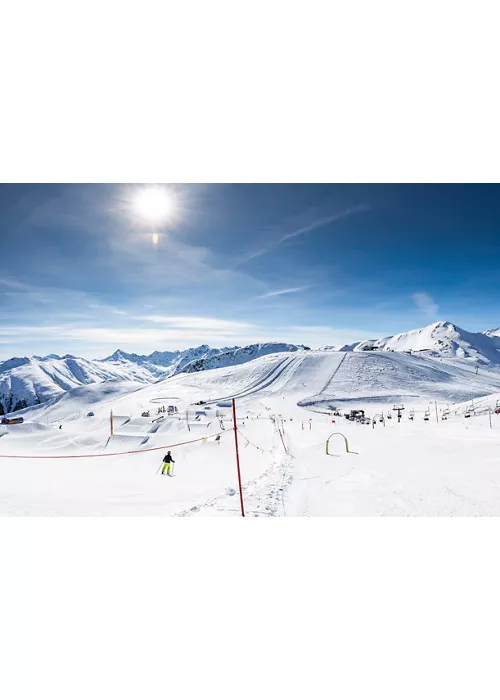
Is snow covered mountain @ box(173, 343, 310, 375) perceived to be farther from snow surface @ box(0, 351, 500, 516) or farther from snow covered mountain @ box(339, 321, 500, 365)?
snow surface @ box(0, 351, 500, 516)

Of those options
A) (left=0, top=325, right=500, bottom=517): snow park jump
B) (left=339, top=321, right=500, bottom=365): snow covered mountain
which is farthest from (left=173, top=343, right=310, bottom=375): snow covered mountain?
(left=0, top=325, right=500, bottom=517): snow park jump

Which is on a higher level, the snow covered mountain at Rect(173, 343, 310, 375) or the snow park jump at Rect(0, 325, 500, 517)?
the snow covered mountain at Rect(173, 343, 310, 375)

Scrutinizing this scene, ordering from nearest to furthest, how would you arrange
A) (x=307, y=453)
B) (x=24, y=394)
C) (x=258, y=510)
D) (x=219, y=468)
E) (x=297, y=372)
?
(x=258, y=510) → (x=219, y=468) → (x=307, y=453) → (x=297, y=372) → (x=24, y=394)

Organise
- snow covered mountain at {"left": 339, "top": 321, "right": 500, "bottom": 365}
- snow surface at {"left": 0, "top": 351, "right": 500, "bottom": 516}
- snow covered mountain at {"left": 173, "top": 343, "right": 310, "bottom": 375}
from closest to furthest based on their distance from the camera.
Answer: snow surface at {"left": 0, "top": 351, "right": 500, "bottom": 516}, snow covered mountain at {"left": 173, "top": 343, "right": 310, "bottom": 375}, snow covered mountain at {"left": 339, "top": 321, "right": 500, "bottom": 365}

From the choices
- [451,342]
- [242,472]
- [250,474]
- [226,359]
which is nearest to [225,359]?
[226,359]

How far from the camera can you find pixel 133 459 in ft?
33.7

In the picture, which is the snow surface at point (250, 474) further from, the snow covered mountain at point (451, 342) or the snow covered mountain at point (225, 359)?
the snow covered mountain at point (451, 342)

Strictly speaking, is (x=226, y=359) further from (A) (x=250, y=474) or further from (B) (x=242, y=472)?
(A) (x=250, y=474)

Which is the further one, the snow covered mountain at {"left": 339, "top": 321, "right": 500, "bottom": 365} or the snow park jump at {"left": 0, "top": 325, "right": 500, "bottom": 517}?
the snow covered mountain at {"left": 339, "top": 321, "right": 500, "bottom": 365}

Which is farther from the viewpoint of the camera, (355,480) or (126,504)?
(355,480)

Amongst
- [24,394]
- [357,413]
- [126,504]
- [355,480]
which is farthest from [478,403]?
[24,394]

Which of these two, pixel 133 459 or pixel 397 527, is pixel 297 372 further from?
pixel 397 527

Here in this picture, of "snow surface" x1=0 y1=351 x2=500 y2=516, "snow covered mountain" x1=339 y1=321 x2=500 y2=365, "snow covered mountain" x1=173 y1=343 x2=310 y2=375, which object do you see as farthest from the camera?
"snow covered mountain" x1=339 y1=321 x2=500 y2=365

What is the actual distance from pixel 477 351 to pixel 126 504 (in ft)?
585
